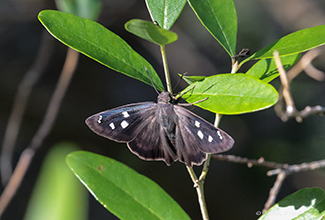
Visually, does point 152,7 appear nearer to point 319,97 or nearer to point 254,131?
point 254,131

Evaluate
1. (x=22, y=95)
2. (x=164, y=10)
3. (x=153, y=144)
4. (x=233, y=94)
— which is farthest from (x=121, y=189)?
(x=22, y=95)

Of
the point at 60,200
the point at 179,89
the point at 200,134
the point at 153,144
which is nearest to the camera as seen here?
Answer: the point at 200,134

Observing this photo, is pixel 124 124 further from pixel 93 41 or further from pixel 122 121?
pixel 93 41

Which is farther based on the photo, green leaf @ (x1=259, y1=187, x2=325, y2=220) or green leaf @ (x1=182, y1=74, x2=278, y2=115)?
green leaf @ (x1=259, y1=187, x2=325, y2=220)

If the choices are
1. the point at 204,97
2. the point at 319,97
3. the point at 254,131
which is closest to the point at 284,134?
the point at 254,131

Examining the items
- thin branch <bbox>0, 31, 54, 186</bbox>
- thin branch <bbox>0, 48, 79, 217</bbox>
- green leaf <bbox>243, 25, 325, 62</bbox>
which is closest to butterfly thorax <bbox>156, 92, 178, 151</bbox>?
green leaf <bbox>243, 25, 325, 62</bbox>

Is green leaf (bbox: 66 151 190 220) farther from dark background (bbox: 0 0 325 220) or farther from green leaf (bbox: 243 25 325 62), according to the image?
dark background (bbox: 0 0 325 220)

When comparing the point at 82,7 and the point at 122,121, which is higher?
the point at 82,7
